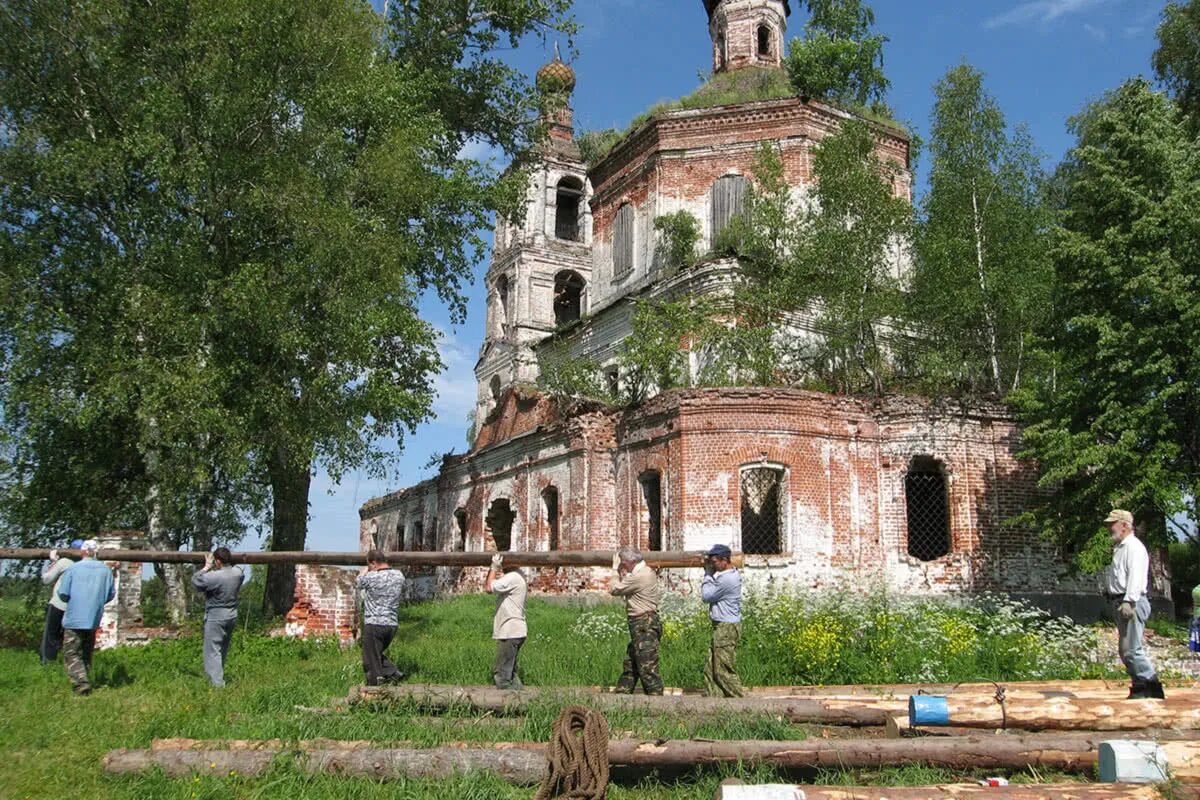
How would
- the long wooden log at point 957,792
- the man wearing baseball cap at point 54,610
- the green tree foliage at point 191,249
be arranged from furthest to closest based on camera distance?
the green tree foliage at point 191,249 < the man wearing baseball cap at point 54,610 < the long wooden log at point 957,792

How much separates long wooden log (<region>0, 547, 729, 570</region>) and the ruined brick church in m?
6.92

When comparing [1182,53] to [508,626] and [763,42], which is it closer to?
[763,42]

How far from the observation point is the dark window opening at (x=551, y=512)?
22.0 m

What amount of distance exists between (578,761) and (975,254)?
18.4 metres

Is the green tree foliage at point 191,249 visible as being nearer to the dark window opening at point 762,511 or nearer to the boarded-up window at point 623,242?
the dark window opening at point 762,511

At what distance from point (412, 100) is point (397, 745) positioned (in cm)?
1451

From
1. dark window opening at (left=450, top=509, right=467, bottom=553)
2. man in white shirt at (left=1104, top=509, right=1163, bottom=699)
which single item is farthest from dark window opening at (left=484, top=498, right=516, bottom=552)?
man in white shirt at (left=1104, top=509, right=1163, bottom=699)

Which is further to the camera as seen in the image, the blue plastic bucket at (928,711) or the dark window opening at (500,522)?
the dark window opening at (500,522)

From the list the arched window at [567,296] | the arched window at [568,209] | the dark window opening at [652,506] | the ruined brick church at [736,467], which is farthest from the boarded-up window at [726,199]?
the dark window opening at [652,506]

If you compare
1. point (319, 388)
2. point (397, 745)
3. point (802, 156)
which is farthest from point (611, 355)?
point (397, 745)

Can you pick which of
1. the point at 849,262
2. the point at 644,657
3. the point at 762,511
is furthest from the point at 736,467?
the point at 644,657

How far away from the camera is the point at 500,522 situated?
2541 centimetres

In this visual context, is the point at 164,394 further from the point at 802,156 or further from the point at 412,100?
the point at 802,156

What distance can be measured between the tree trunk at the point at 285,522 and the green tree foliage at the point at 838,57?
18.5 metres
